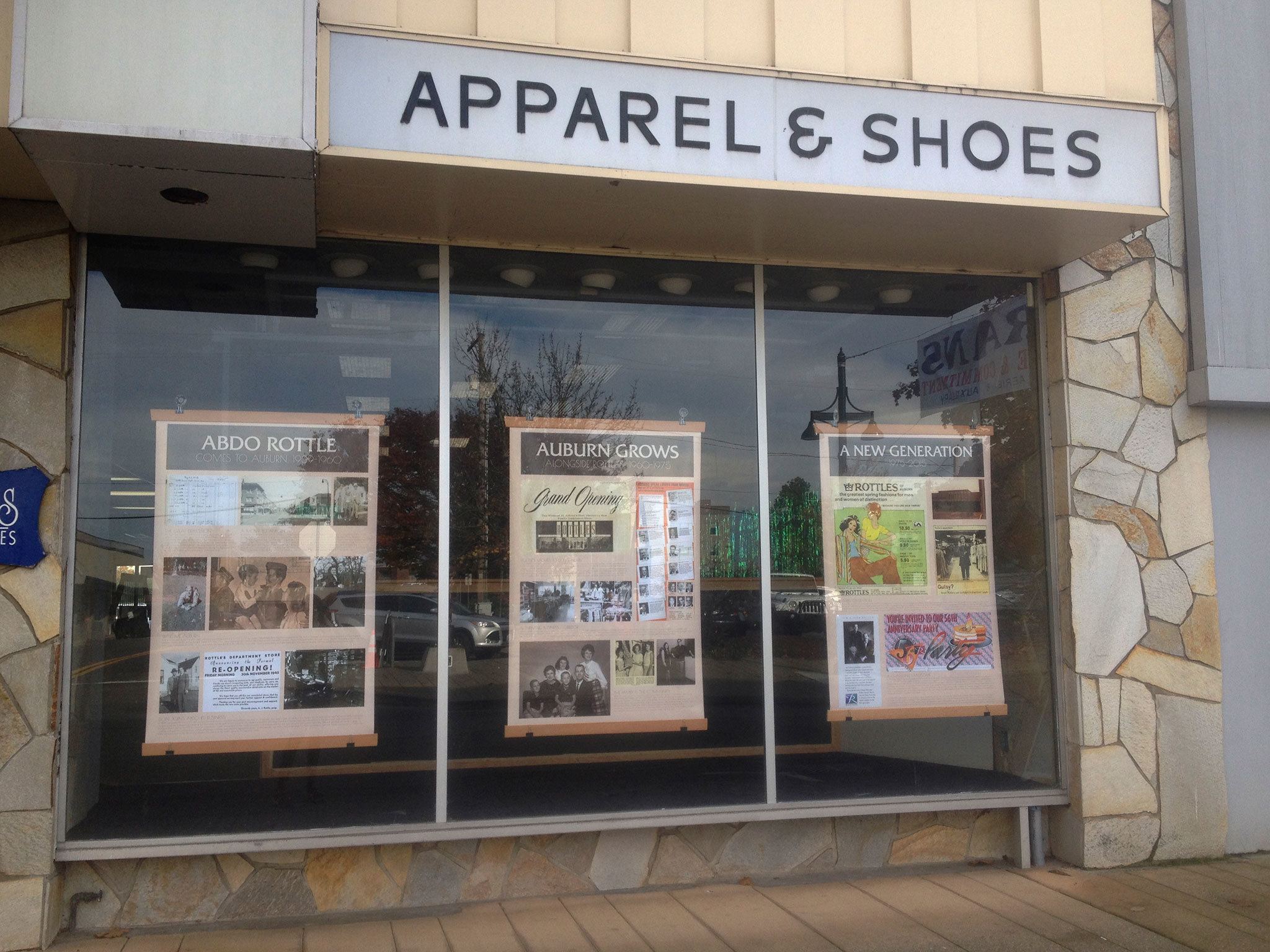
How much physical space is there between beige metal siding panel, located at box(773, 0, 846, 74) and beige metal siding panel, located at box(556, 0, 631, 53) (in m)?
0.70

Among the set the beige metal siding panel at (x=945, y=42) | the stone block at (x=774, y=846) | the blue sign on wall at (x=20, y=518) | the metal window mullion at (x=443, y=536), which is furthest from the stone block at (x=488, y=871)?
the beige metal siding panel at (x=945, y=42)

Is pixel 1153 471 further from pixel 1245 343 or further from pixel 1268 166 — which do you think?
pixel 1268 166

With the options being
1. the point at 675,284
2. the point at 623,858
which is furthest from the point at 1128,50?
the point at 623,858

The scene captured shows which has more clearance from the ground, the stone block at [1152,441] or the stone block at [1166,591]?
the stone block at [1152,441]

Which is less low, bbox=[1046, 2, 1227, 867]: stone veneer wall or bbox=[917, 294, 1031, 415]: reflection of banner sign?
bbox=[917, 294, 1031, 415]: reflection of banner sign

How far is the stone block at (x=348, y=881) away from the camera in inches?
201

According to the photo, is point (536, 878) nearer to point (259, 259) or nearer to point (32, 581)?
point (32, 581)

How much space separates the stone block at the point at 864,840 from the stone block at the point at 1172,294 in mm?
3246

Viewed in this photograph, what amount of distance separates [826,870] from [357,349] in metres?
3.68

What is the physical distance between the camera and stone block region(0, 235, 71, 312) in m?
4.80

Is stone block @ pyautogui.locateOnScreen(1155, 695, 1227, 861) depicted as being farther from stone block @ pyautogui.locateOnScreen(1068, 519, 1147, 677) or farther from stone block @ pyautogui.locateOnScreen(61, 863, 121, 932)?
stone block @ pyautogui.locateOnScreen(61, 863, 121, 932)

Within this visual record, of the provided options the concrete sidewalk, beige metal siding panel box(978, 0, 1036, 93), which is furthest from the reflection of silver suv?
beige metal siding panel box(978, 0, 1036, 93)

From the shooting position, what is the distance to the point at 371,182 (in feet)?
15.3

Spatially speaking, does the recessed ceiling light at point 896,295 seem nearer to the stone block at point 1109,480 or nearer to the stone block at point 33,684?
the stone block at point 1109,480
